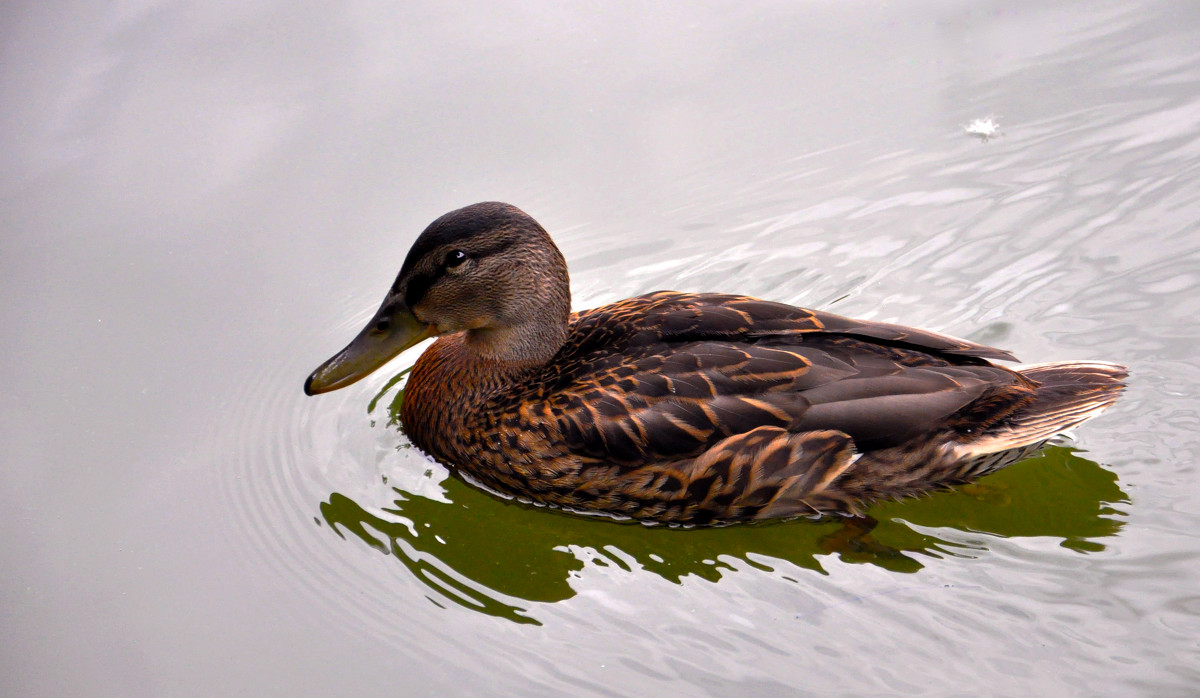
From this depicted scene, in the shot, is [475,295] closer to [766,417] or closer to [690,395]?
[690,395]

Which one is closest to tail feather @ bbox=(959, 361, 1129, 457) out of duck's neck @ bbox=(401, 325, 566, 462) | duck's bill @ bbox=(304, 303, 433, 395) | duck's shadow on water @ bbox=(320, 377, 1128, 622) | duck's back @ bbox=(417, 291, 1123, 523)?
duck's back @ bbox=(417, 291, 1123, 523)

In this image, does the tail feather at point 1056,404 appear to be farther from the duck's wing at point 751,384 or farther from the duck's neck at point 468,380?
the duck's neck at point 468,380

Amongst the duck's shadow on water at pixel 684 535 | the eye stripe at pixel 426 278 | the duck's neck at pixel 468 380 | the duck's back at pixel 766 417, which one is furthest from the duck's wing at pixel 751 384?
the eye stripe at pixel 426 278

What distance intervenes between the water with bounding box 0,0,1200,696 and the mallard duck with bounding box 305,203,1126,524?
257 millimetres

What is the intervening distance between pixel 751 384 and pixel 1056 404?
4.65ft

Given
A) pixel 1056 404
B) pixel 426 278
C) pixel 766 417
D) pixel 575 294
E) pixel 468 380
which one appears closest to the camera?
pixel 766 417

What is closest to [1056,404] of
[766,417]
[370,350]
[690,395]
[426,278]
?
[766,417]

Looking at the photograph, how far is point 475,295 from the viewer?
18.6 ft

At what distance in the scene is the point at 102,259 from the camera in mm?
6992

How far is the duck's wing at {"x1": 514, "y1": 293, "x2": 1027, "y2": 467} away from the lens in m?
5.14

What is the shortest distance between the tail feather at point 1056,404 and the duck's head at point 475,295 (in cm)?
211

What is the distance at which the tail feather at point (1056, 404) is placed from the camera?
17.0ft

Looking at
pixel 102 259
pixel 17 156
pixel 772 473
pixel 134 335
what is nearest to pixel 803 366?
pixel 772 473

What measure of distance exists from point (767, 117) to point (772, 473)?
3455 mm
